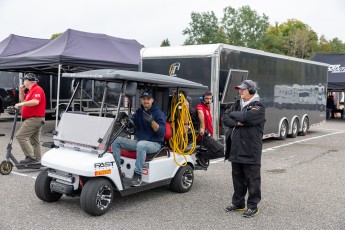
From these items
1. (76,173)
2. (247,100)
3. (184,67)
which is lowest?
(76,173)

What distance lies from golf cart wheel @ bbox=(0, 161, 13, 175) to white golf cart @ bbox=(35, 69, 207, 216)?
2.01m

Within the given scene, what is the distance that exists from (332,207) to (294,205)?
532 mm

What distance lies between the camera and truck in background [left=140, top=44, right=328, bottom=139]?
9836 mm

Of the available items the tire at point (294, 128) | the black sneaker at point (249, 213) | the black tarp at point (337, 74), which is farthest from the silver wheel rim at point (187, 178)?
the black tarp at point (337, 74)

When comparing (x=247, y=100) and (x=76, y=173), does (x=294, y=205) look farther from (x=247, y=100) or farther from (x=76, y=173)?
(x=76, y=173)

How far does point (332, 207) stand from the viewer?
609 cm

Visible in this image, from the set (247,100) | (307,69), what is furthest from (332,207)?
(307,69)

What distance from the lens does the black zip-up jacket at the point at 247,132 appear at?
5.37 meters

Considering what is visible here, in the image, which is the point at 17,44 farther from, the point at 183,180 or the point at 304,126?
the point at 183,180

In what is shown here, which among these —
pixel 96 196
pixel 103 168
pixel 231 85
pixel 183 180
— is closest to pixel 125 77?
pixel 103 168

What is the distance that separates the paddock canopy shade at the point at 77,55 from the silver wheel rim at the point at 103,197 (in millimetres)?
7567

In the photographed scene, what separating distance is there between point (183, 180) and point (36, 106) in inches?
128

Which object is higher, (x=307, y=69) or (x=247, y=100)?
(x=307, y=69)

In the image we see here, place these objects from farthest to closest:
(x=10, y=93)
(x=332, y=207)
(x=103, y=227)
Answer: (x=10, y=93)
(x=332, y=207)
(x=103, y=227)
